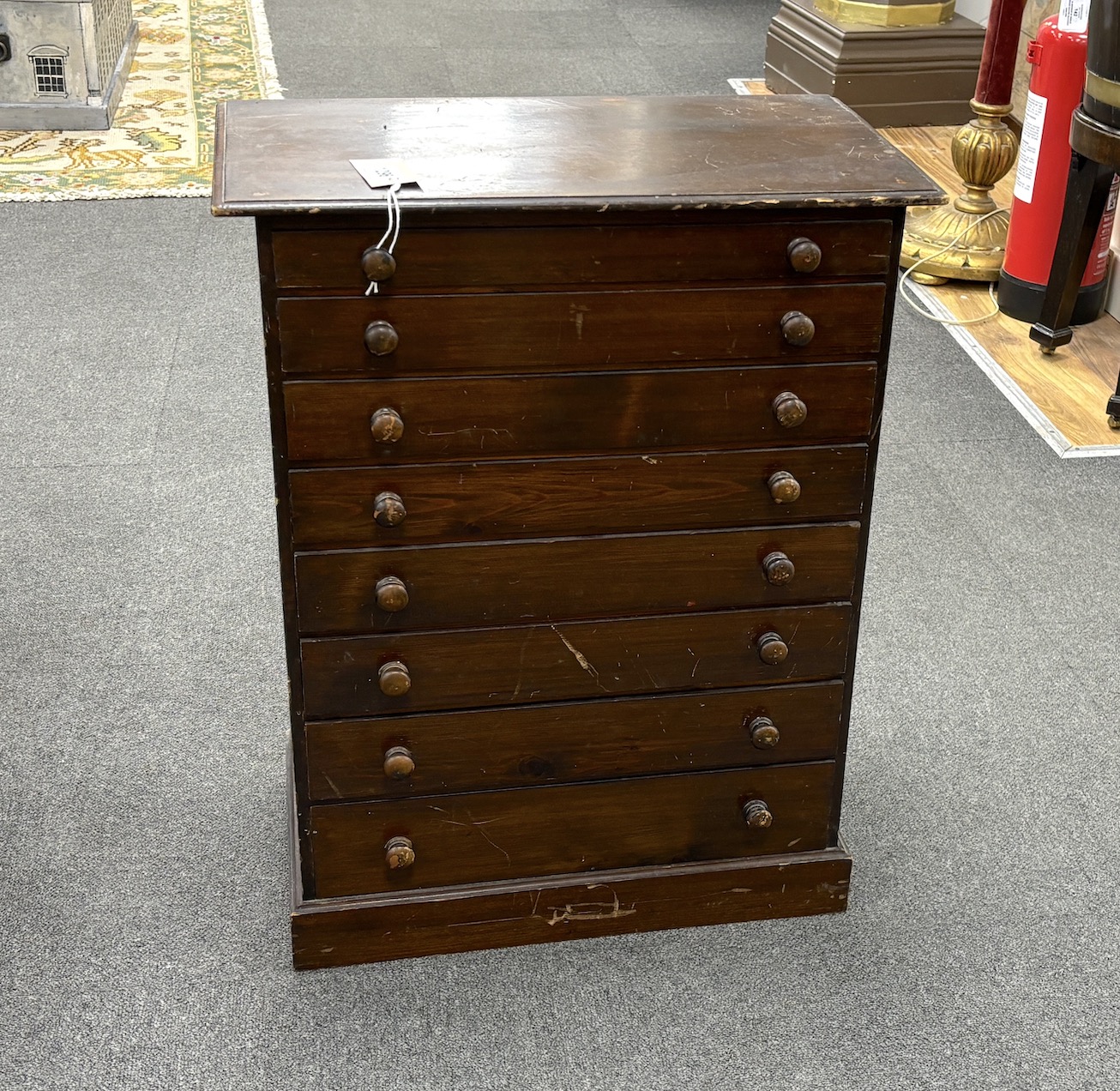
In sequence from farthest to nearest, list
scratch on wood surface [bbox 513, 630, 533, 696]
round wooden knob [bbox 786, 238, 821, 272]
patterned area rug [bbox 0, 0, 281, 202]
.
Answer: patterned area rug [bbox 0, 0, 281, 202]
scratch on wood surface [bbox 513, 630, 533, 696]
round wooden knob [bbox 786, 238, 821, 272]

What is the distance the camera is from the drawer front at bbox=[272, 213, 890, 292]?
160 cm

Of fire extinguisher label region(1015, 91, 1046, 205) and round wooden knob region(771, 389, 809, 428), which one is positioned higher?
round wooden knob region(771, 389, 809, 428)

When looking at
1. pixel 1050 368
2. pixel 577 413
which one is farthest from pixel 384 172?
pixel 1050 368

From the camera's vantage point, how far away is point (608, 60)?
6.35 meters

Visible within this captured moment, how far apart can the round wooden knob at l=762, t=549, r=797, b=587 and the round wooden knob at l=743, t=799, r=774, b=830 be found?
37 cm

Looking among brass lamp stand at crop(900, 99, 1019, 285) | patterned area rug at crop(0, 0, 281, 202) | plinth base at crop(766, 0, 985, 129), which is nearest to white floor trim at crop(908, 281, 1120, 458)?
brass lamp stand at crop(900, 99, 1019, 285)

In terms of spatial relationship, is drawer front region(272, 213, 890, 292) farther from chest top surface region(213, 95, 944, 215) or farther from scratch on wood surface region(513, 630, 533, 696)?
scratch on wood surface region(513, 630, 533, 696)

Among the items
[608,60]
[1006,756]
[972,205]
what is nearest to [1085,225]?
[972,205]

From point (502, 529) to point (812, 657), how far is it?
50 cm

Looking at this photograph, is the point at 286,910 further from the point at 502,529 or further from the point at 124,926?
the point at 502,529

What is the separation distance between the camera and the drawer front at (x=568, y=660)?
6.14 ft

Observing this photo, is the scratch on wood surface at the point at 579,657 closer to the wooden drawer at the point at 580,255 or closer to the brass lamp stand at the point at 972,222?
the wooden drawer at the point at 580,255

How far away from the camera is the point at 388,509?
1.74 meters

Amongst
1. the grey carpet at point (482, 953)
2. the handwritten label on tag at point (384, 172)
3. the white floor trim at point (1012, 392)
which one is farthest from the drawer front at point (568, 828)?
the white floor trim at point (1012, 392)
